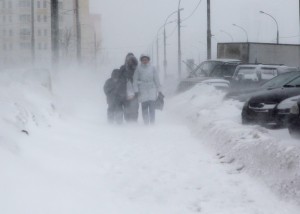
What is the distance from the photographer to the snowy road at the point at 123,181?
4.59m

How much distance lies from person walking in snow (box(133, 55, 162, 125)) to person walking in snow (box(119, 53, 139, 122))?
28 cm

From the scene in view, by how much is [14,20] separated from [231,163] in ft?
301

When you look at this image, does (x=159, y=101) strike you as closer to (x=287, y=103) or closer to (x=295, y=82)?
(x=295, y=82)

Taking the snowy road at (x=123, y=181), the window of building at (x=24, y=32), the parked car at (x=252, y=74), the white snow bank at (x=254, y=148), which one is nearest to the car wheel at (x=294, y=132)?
the white snow bank at (x=254, y=148)

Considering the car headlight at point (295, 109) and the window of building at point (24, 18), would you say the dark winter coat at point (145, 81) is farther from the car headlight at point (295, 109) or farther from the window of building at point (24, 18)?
the window of building at point (24, 18)

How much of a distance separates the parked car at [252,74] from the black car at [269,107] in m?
8.08

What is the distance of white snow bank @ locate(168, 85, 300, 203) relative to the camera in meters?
5.21

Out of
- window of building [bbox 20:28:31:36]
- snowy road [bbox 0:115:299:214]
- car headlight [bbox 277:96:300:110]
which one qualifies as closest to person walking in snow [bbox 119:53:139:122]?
snowy road [bbox 0:115:299:214]

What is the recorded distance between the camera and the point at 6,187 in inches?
170

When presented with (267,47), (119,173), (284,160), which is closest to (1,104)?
(119,173)

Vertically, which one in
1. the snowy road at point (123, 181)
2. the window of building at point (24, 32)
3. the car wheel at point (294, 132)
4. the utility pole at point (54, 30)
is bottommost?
the snowy road at point (123, 181)

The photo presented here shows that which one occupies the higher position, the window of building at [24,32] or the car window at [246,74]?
the window of building at [24,32]

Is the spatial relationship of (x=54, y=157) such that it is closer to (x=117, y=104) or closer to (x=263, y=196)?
(x=263, y=196)

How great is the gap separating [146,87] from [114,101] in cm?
105
